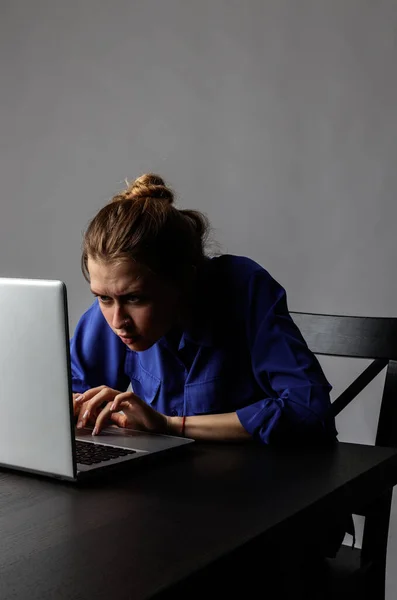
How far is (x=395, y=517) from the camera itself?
2.21 metres

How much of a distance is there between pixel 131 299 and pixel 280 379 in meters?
0.27

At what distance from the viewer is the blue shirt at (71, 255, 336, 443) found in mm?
1346

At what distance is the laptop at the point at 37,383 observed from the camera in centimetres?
93

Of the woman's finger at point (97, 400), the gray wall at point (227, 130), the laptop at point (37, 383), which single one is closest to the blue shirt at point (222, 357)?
the woman's finger at point (97, 400)

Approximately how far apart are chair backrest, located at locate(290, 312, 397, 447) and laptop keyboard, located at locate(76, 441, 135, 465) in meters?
0.48

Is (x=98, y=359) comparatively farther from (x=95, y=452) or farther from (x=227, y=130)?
(x=227, y=130)

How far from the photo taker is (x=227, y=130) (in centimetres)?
246

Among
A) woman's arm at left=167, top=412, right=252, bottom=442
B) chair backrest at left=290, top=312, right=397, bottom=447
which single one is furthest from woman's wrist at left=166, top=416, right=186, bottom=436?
chair backrest at left=290, top=312, right=397, bottom=447

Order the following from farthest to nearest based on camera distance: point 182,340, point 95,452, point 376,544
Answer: point 182,340 < point 376,544 < point 95,452

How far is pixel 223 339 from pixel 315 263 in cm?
91

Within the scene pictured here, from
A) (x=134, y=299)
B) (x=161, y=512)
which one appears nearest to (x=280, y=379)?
(x=134, y=299)

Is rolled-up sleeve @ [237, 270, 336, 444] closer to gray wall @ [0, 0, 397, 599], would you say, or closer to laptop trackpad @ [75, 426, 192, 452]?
laptop trackpad @ [75, 426, 192, 452]

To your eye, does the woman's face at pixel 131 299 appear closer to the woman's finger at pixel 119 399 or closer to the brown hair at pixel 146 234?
the brown hair at pixel 146 234

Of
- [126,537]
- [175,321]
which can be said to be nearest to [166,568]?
[126,537]
